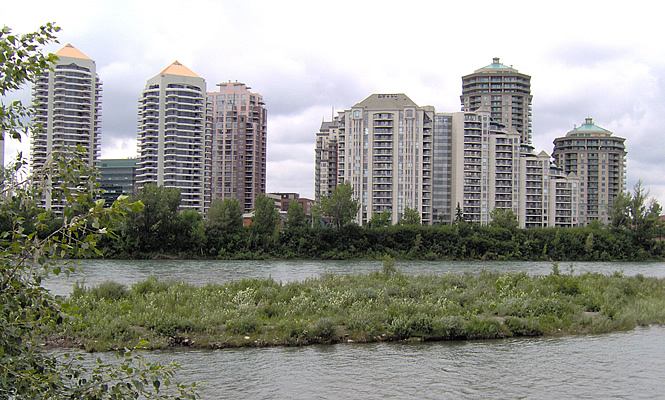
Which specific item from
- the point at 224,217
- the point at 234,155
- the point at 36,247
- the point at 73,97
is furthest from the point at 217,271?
the point at 234,155

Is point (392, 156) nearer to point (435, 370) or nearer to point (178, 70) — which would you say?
point (178, 70)

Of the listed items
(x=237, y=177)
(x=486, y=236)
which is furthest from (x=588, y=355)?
(x=237, y=177)

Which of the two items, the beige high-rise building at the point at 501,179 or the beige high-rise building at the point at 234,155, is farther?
the beige high-rise building at the point at 234,155

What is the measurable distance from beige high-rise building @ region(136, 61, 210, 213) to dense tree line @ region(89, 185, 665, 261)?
67951 mm

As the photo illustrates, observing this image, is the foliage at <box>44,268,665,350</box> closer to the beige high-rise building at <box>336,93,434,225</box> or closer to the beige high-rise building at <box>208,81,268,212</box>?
the beige high-rise building at <box>336,93,434,225</box>

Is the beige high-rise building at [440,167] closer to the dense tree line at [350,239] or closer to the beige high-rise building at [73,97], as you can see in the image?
the dense tree line at [350,239]

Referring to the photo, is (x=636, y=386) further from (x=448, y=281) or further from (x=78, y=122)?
(x=78, y=122)

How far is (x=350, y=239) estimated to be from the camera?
90.9 meters

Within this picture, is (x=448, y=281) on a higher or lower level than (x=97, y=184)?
lower

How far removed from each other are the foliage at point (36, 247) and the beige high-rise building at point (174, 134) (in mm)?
155035

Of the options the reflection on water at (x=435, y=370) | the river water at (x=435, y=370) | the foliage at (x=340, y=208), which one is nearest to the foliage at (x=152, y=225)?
the foliage at (x=340, y=208)

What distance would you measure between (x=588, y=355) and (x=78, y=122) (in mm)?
160316

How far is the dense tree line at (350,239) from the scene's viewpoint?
271 ft

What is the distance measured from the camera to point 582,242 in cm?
9419
